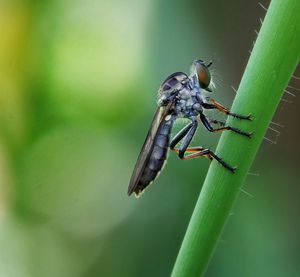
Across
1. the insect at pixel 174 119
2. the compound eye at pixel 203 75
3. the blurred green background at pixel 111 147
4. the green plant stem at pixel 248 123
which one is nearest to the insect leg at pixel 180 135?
the insect at pixel 174 119

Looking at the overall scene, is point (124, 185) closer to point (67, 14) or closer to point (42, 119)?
point (42, 119)

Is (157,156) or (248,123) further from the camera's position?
(157,156)

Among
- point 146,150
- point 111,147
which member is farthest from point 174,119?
point 111,147

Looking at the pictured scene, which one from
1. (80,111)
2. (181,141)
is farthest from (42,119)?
(181,141)

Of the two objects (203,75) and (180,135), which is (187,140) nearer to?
(180,135)

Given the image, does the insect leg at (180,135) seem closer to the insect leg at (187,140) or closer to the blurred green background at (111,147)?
the insect leg at (187,140)

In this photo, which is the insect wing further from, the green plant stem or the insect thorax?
the green plant stem

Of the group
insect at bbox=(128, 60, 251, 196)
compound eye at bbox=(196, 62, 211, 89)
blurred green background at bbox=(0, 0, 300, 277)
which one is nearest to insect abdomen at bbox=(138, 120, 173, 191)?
insect at bbox=(128, 60, 251, 196)
